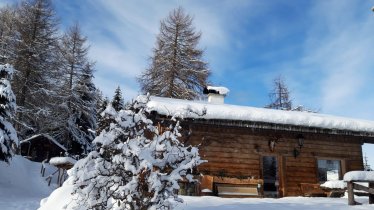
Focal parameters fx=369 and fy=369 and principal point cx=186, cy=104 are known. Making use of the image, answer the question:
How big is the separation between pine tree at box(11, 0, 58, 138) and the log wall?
51.7 ft

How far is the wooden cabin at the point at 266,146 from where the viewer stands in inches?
484

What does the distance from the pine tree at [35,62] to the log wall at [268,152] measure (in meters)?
15.8

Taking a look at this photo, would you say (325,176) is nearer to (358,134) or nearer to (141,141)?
(358,134)

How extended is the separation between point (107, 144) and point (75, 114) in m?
27.4

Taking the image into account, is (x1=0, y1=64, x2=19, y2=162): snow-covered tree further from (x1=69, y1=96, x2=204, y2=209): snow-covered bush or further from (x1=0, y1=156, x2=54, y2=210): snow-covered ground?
(x1=69, y1=96, x2=204, y2=209): snow-covered bush

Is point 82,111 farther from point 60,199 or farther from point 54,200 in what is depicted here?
point 60,199

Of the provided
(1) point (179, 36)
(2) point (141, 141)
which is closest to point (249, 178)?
(2) point (141, 141)

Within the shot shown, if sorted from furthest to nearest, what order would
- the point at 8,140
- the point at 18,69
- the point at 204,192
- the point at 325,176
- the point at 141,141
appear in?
1. the point at 18,69
2. the point at 8,140
3. the point at 325,176
4. the point at 204,192
5. the point at 141,141

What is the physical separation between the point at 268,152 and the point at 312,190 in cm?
200

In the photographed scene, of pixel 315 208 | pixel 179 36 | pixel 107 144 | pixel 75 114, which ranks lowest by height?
pixel 315 208

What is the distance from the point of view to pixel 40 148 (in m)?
30.4

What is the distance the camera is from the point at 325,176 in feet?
46.2

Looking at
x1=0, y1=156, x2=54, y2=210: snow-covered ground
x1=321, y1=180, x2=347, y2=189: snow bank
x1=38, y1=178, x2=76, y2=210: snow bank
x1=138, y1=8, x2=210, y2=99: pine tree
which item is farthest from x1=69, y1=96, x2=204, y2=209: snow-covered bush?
x1=138, y1=8, x2=210, y2=99: pine tree

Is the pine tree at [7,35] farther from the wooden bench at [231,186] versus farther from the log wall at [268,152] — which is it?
the wooden bench at [231,186]
